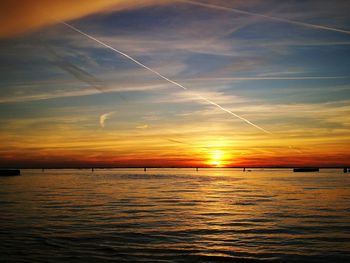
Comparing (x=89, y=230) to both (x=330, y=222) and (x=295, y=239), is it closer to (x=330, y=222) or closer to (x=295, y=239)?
(x=295, y=239)

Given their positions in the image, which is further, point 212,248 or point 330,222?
point 330,222

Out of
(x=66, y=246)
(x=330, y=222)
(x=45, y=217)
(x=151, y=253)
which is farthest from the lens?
(x=45, y=217)

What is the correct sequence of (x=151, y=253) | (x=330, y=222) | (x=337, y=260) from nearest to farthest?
(x=337, y=260) → (x=151, y=253) → (x=330, y=222)

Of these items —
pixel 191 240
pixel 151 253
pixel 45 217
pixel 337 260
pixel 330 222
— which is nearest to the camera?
pixel 337 260

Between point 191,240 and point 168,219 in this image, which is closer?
point 191,240

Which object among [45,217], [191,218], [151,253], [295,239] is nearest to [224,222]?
[191,218]

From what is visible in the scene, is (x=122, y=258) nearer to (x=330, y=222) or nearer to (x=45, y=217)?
(x=45, y=217)

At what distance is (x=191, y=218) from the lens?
3084cm

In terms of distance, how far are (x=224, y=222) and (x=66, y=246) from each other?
509 inches

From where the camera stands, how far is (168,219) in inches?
1187

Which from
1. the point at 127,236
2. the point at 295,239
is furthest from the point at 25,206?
the point at 295,239

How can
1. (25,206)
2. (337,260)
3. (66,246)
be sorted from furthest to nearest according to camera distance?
(25,206)
(66,246)
(337,260)

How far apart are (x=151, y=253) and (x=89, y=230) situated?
7.68m

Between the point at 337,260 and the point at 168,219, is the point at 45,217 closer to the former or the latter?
the point at 168,219
